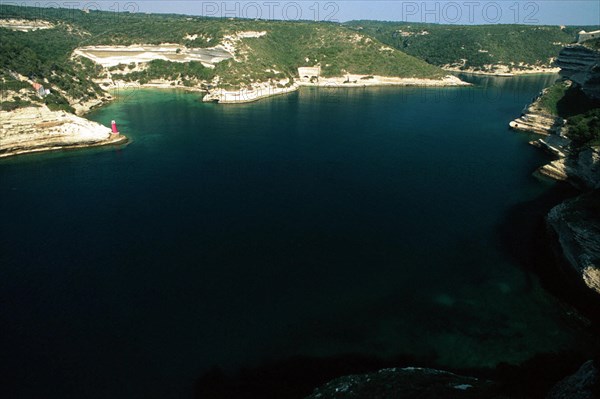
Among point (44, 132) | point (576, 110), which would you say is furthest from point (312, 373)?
point (576, 110)

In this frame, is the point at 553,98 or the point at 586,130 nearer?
the point at 586,130

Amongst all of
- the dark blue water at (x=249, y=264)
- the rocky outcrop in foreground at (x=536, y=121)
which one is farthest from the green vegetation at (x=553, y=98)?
the dark blue water at (x=249, y=264)

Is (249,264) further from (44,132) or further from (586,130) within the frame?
(586,130)

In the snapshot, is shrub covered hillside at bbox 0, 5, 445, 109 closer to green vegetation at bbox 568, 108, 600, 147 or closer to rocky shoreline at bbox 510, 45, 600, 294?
rocky shoreline at bbox 510, 45, 600, 294

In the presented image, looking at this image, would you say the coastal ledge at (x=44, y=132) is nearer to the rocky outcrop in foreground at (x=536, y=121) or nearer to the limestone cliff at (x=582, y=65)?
the rocky outcrop in foreground at (x=536, y=121)

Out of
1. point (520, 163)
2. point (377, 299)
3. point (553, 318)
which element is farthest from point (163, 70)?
point (553, 318)

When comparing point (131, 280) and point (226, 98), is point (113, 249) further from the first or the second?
point (226, 98)
